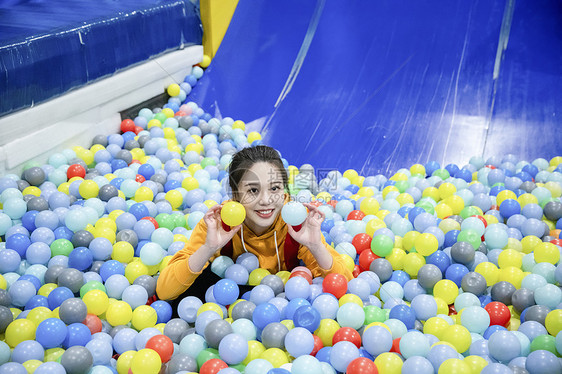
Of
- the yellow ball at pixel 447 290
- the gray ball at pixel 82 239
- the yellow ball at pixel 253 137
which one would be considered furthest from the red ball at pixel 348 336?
the yellow ball at pixel 253 137

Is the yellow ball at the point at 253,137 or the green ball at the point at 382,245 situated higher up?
the green ball at the point at 382,245

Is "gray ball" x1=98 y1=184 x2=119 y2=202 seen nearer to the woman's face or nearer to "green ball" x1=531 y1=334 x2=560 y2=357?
the woman's face

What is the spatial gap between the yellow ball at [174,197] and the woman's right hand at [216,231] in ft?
2.22

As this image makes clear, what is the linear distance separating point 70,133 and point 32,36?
0.45 metres

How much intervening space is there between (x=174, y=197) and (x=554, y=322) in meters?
1.38

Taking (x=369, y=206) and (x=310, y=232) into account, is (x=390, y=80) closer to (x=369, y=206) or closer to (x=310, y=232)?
(x=369, y=206)

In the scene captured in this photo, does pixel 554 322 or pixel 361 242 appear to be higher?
pixel 554 322

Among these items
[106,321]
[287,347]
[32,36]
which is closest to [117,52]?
[32,36]

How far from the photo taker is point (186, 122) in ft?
9.26

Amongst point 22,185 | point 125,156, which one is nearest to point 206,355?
point 22,185

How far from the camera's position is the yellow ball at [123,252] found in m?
1.75

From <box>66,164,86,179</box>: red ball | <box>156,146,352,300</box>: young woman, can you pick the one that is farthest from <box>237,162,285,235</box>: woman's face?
<box>66,164,86,179</box>: red ball

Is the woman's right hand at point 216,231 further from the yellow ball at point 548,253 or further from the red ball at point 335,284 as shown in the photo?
the yellow ball at point 548,253

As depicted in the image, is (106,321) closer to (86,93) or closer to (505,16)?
(86,93)
